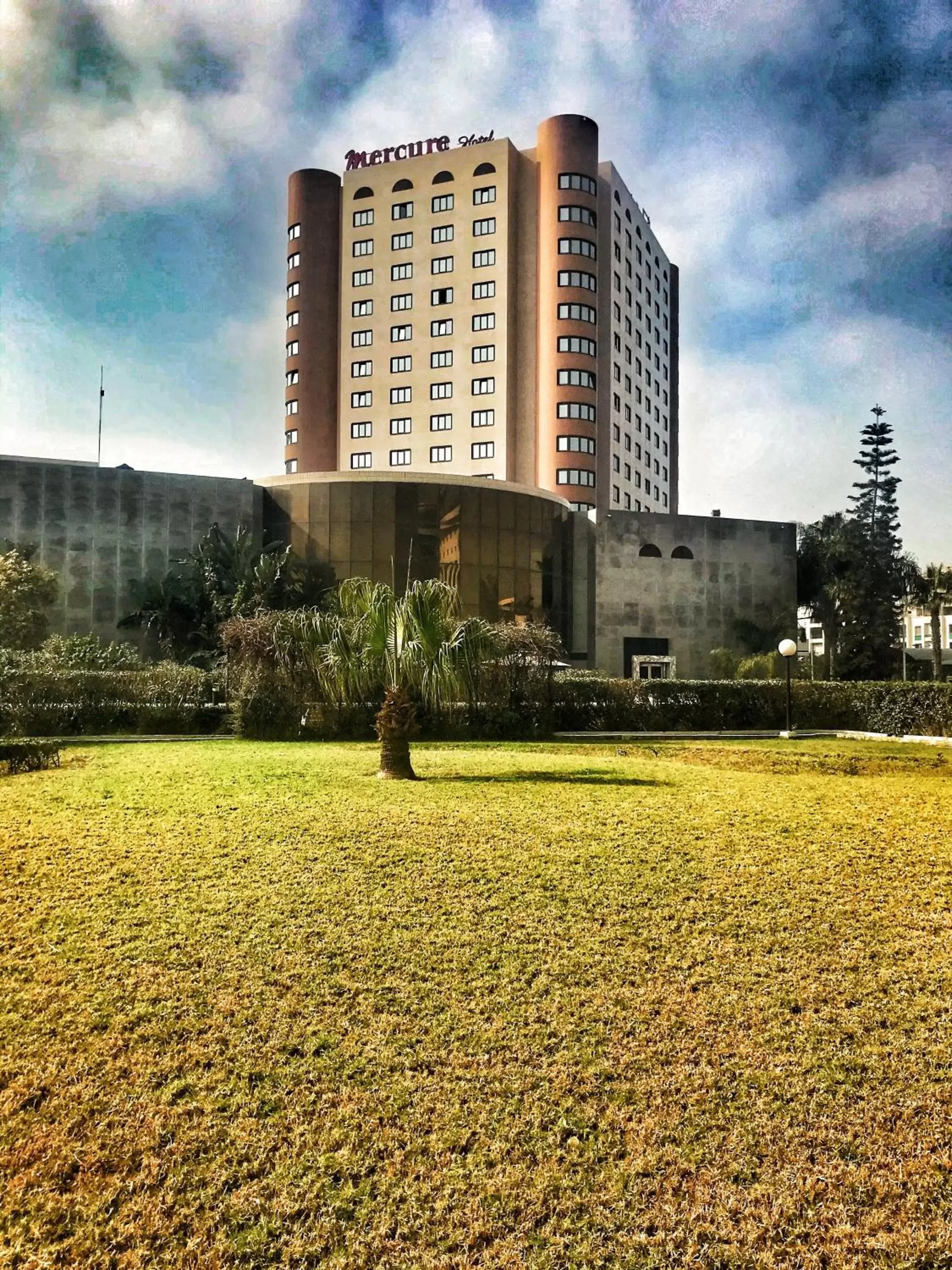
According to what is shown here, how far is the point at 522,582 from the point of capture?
4306 cm

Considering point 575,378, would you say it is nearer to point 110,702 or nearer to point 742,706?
point 742,706

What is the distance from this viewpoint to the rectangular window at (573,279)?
62594mm

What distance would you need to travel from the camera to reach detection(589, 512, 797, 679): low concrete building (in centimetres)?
4738

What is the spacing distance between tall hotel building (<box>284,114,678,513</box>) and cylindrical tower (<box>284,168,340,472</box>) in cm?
11

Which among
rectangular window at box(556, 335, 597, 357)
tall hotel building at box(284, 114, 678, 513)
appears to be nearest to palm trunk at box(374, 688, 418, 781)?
tall hotel building at box(284, 114, 678, 513)

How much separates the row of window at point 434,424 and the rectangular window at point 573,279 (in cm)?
971

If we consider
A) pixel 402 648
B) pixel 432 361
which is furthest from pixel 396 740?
pixel 432 361

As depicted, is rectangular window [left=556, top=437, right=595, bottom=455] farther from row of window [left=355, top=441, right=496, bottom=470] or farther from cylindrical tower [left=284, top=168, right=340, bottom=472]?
cylindrical tower [left=284, top=168, right=340, bottom=472]

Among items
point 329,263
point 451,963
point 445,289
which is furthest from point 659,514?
point 451,963

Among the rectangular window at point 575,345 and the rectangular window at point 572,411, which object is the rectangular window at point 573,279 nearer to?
the rectangular window at point 575,345

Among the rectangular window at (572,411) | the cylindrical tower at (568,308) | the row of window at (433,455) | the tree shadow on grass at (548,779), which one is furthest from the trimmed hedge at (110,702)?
the rectangular window at (572,411)

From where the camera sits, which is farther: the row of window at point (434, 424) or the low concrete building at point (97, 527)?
the row of window at point (434, 424)

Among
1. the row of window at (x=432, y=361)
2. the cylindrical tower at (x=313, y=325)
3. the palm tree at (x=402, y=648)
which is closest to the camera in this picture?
the palm tree at (x=402, y=648)

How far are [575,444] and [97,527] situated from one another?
1301 inches
